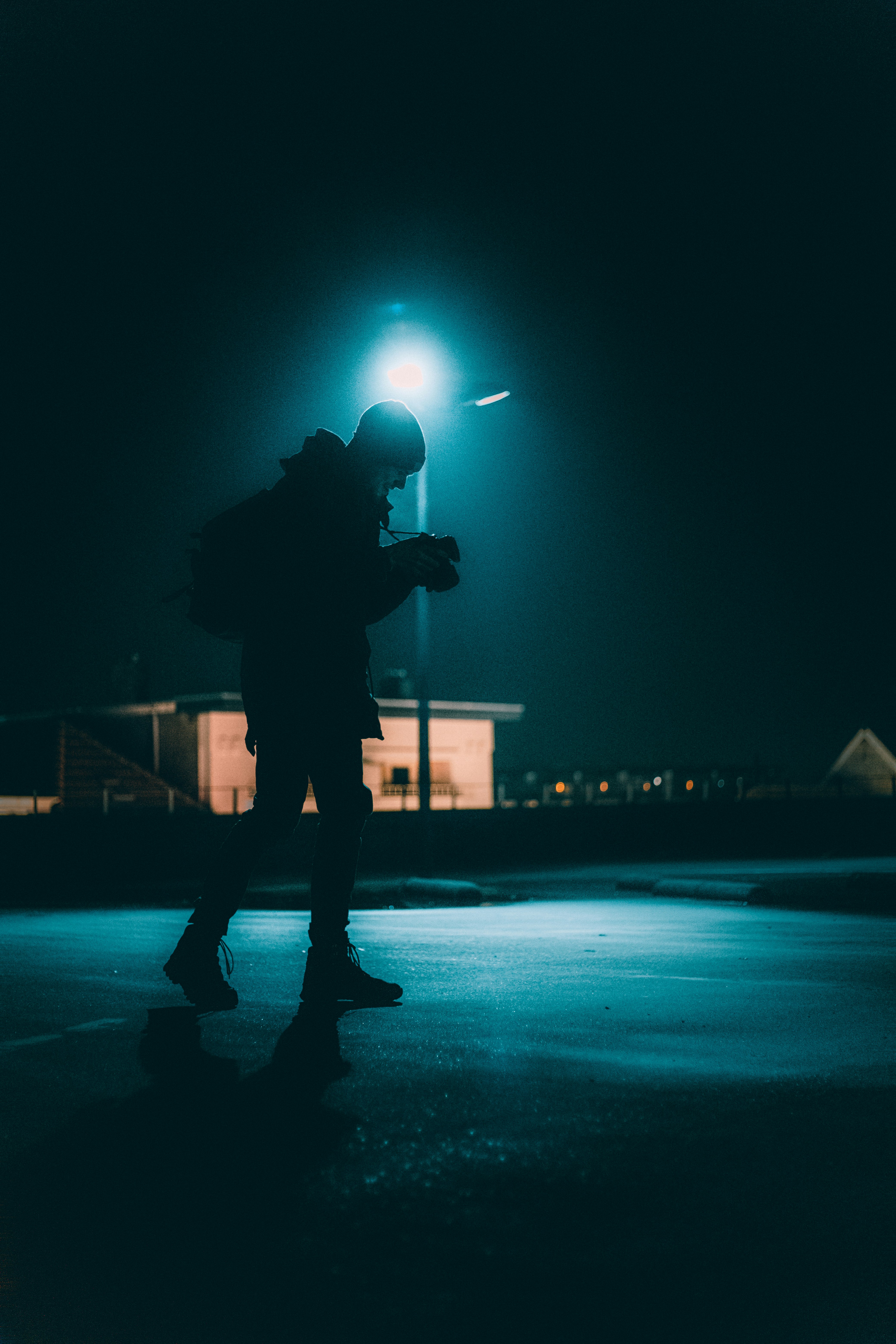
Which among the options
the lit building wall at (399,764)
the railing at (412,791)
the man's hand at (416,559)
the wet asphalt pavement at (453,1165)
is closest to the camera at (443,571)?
the man's hand at (416,559)

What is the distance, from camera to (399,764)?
48.3 m

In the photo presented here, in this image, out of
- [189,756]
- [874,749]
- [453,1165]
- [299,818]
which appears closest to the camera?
[453,1165]

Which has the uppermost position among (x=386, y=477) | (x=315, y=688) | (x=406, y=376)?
(x=406, y=376)

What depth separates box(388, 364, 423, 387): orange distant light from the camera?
15156mm

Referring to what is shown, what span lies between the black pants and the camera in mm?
606

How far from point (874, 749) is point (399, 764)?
2922cm

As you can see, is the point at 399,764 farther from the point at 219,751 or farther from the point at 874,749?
the point at 874,749

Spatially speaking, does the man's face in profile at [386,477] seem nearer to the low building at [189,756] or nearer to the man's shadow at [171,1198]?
the man's shadow at [171,1198]

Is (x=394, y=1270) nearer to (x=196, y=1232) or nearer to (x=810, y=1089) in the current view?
(x=196, y=1232)

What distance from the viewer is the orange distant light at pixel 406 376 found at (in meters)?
15.2

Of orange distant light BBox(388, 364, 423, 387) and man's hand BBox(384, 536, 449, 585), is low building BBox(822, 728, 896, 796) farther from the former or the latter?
man's hand BBox(384, 536, 449, 585)

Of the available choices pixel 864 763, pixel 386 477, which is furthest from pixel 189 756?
pixel 386 477

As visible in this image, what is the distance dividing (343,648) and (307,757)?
38 centimetres

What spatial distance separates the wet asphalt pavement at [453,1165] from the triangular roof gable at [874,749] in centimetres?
6165
